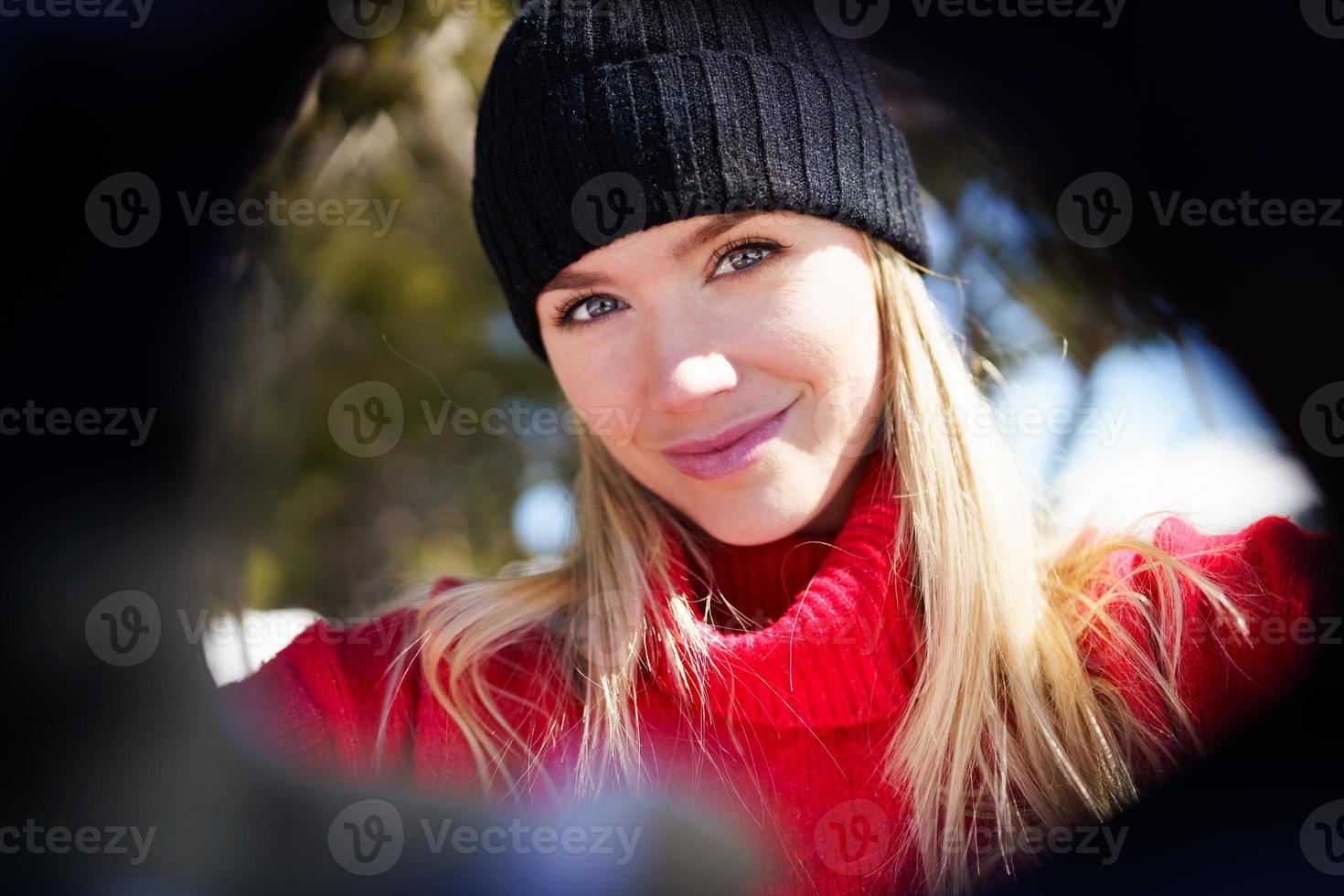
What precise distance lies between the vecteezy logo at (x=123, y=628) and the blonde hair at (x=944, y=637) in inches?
21.0

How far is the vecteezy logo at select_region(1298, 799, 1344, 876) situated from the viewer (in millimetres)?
1229

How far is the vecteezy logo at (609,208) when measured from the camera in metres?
1.60

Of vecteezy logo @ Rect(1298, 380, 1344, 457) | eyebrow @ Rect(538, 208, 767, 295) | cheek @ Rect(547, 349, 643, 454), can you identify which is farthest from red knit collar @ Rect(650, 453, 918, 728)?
vecteezy logo @ Rect(1298, 380, 1344, 457)

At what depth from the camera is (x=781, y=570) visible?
1.81m

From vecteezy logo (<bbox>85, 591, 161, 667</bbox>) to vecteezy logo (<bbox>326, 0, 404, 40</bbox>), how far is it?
3.42ft

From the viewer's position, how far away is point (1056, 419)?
2096mm

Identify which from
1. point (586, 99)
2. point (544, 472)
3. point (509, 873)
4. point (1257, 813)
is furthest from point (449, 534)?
point (1257, 813)

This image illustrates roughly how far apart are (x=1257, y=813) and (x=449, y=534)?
8.98 ft

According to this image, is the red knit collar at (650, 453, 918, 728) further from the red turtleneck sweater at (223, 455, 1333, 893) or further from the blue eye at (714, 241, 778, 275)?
the blue eye at (714, 241, 778, 275)
